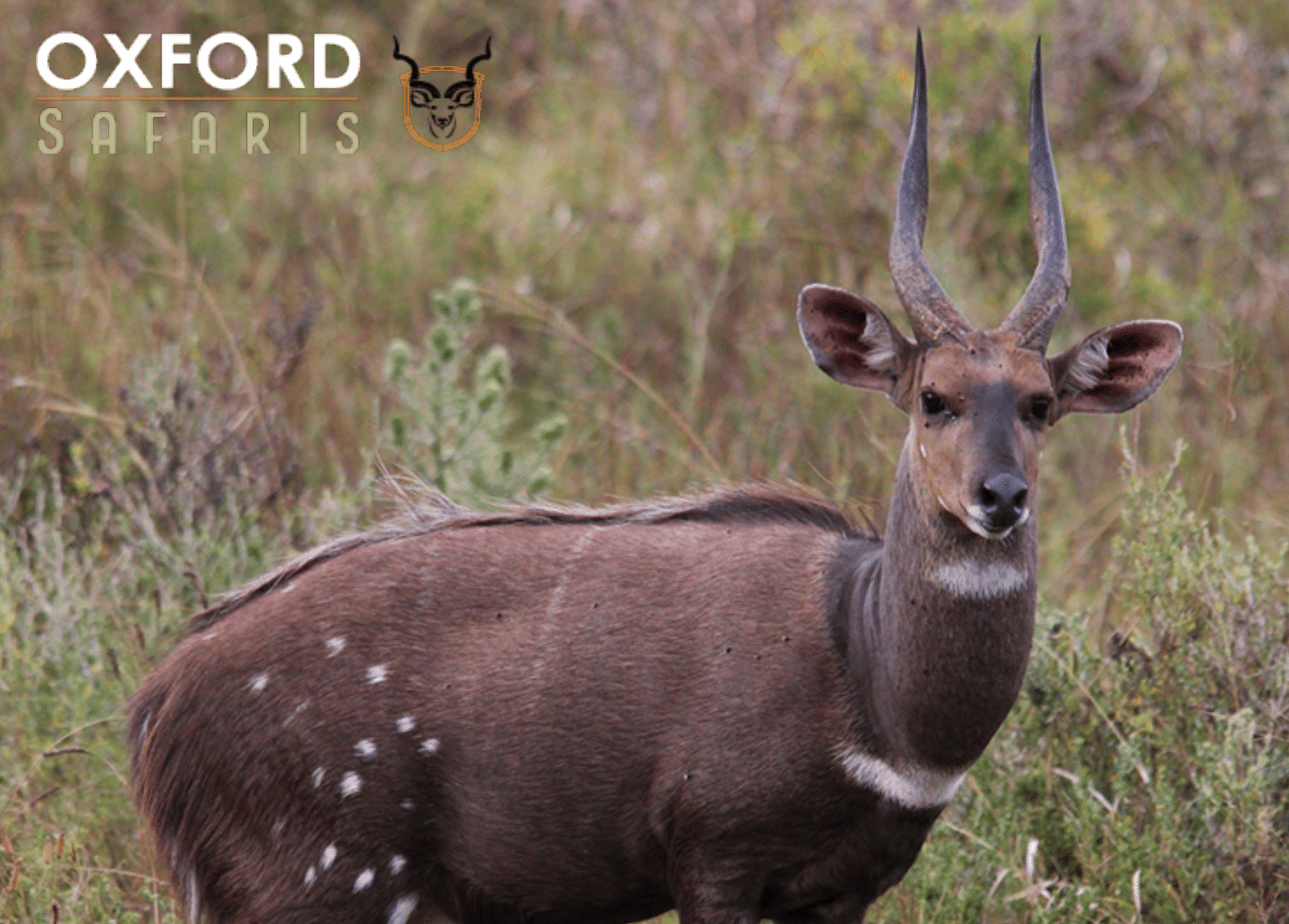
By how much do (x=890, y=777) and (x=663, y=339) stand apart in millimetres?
4916

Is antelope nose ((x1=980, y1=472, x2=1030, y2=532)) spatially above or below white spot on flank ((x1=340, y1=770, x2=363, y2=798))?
above

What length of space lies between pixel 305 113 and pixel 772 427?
14.6 feet

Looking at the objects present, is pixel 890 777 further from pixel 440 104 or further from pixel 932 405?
pixel 440 104

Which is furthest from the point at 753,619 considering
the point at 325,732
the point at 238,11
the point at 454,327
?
the point at 238,11

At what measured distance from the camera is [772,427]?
7.91m

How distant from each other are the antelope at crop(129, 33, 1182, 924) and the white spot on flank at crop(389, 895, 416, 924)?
1cm

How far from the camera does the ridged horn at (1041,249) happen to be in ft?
14.4

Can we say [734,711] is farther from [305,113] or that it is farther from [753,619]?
[305,113]

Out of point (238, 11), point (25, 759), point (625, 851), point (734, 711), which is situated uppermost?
point (238, 11)

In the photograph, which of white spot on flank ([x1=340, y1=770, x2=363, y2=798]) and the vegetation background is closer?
white spot on flank ([x1=340, y1=770, x2=363, y2=798])

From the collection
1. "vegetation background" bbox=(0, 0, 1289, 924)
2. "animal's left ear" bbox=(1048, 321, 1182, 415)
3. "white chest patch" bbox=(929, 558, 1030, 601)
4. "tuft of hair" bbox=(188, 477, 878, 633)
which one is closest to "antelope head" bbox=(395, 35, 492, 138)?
"vegetation background" bbox=(0, 0, 1289, 924)

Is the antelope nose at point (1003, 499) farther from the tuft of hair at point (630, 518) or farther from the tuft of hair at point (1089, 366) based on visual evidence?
the tuft of hair at point (630, 518)

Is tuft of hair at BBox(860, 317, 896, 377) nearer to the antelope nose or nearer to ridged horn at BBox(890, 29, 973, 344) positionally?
ridged horn at BBox(890, 29, 973, 344)

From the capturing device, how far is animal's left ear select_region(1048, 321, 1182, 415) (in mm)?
4496
